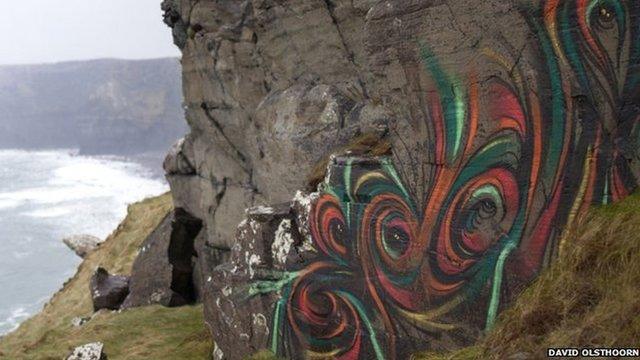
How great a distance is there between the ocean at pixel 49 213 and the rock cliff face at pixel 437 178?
44.7 meters

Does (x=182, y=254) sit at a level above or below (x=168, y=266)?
above

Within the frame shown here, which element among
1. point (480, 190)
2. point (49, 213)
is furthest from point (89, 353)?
point (49, 213)

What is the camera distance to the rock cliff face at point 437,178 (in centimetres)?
813

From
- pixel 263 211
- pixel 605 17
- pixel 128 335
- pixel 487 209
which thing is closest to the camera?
pixel 605 17

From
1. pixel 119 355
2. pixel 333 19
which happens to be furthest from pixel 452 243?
pixel 119 355

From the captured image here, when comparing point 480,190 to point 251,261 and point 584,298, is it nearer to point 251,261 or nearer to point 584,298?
point 584,298

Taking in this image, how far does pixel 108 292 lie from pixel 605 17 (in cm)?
2025

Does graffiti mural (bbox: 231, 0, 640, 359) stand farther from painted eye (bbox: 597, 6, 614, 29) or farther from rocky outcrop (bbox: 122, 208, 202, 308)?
rocky outcrop (bbox: 122, 208, 202, 308)

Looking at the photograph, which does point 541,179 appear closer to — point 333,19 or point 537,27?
point 537,27

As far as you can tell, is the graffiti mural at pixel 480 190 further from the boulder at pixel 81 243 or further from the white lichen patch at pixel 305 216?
the boulder at pixel 81 243

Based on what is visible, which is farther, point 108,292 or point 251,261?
point 108,292

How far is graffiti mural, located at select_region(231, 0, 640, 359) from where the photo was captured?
8.03 meters

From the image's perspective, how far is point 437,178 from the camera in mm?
9500

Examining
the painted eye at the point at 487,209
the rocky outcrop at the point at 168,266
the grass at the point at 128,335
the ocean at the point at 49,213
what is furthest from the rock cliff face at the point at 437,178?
the ocean at the point at 49,213
